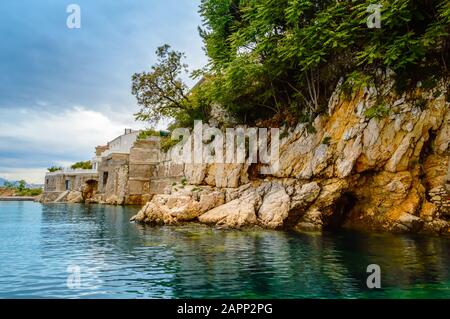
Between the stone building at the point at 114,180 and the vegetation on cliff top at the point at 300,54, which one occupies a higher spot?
the vegetation on cliff top at the point at 300,54

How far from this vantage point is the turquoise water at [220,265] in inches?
349

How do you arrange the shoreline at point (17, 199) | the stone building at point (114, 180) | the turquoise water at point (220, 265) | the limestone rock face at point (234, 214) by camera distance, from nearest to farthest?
the turquoise water at point (220, 265)
the limestone rock face at point (234, 214)
the stone building at point (114, 180)
the shoreline at point (17, 199)

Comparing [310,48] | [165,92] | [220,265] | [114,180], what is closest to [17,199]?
[114,180]

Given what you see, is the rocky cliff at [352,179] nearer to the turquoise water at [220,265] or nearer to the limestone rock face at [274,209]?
the limestone rock face at [274,209]

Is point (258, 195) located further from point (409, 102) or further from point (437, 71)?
point (437, 71)

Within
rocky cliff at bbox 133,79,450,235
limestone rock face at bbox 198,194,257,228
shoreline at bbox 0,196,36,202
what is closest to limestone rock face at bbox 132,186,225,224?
rocky cliff at bbox 133,79,450,235

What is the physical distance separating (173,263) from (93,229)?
12062 millimetres

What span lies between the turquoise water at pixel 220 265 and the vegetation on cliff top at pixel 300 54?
9.30 metres

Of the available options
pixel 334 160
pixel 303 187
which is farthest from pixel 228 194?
pixel 334 160

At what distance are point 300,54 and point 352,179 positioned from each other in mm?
8247

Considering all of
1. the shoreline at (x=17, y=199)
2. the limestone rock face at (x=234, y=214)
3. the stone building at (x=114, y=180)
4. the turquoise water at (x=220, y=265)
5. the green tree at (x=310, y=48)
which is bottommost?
A: the shoreline at (x=17, y=199)

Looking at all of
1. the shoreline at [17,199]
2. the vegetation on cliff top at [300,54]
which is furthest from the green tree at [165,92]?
the shoreline at [17,199]

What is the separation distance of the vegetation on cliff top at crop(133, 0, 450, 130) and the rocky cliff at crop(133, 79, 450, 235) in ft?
4.27

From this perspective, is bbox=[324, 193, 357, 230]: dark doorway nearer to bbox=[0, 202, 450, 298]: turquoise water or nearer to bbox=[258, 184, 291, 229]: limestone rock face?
bbox=[258, 184, 291, 229]: limestone rock face
